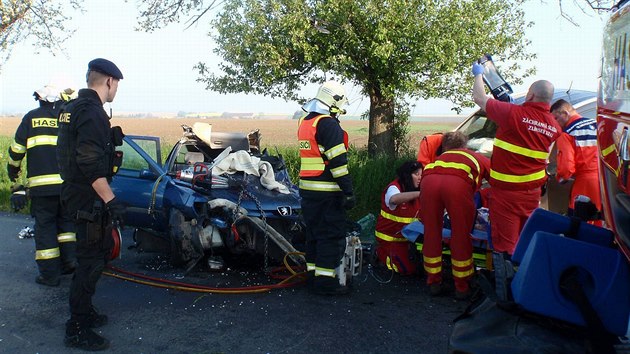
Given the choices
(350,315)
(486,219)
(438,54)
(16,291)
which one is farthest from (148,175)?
(438,54)

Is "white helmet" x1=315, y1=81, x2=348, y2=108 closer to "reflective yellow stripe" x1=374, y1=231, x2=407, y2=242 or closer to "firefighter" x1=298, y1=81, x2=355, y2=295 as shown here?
"firefighter" x1=298, y1=81, x2=355, y2=295

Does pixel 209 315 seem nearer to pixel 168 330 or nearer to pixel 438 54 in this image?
pixel 168 330

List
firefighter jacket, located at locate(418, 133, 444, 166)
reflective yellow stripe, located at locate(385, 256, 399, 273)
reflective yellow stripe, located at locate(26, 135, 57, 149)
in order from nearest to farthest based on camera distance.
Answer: reflective yellow stripe, located at locate(26, 135, 57, 149), reflective yellow stripe, located at locate(385, 256, 399, 273), firefighter jacket, located at locate(418, 133, 444, 166)

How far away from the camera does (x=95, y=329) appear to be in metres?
4.59

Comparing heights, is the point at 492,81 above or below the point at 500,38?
below

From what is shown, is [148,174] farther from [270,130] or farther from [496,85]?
[270,130]

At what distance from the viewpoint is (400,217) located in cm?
596

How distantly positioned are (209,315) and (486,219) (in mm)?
2856

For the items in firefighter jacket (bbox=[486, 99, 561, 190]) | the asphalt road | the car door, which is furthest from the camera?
the car door

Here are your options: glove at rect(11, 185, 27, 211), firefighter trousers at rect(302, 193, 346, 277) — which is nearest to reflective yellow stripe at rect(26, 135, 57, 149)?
glove at rect(11, 185, 27, 211)

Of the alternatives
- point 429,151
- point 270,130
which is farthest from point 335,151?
point 270,130

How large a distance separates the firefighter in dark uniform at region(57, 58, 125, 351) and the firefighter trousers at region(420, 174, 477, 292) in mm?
2729

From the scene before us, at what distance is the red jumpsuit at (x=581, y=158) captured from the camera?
5.98 metres

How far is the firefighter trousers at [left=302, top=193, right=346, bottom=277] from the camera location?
5.43 metres
